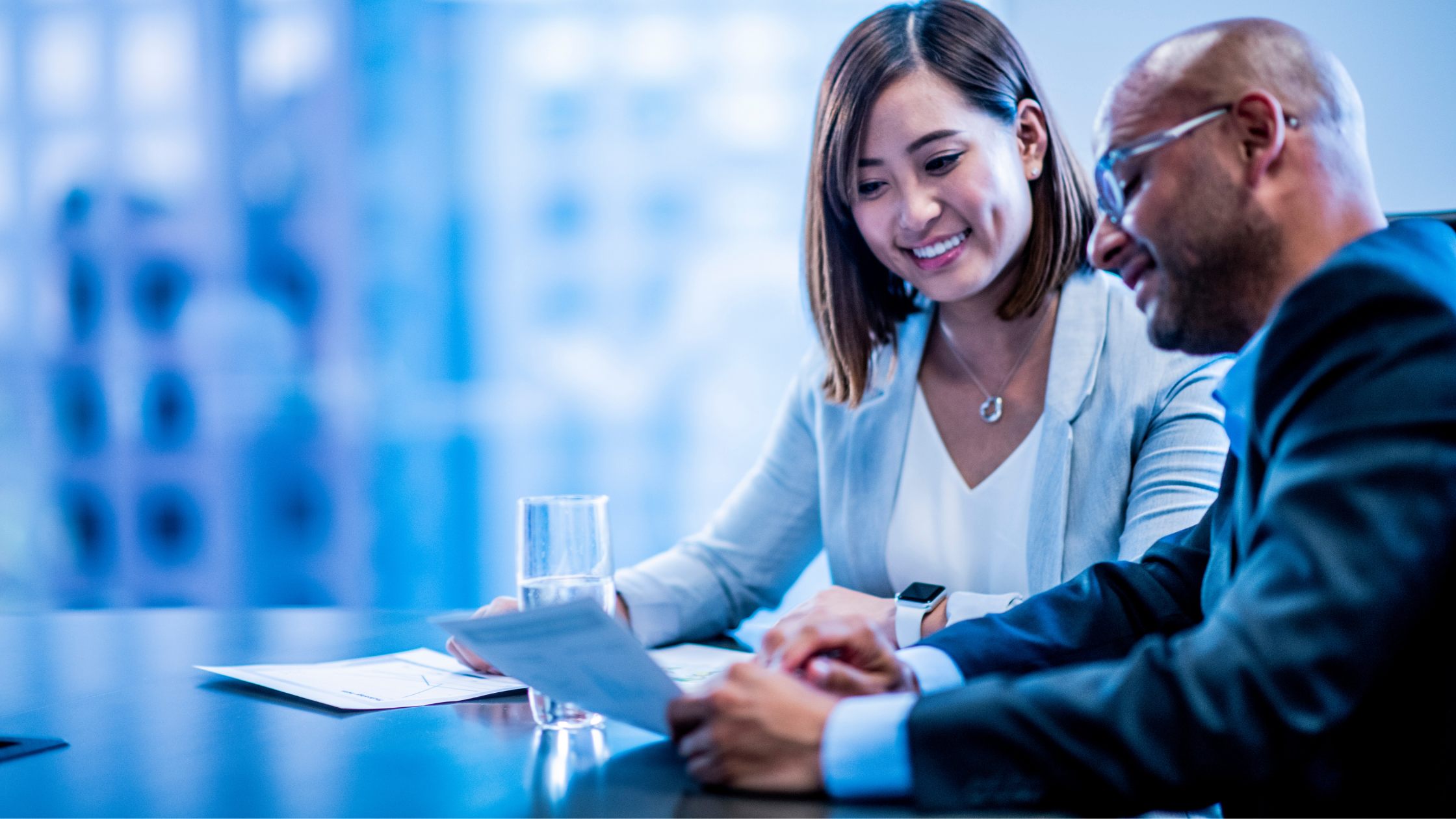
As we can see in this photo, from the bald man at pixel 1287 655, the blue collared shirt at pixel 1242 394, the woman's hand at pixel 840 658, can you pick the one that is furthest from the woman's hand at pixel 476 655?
the blue collared shirt at pixel 1242 394

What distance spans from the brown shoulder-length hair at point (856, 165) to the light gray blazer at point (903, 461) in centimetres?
5

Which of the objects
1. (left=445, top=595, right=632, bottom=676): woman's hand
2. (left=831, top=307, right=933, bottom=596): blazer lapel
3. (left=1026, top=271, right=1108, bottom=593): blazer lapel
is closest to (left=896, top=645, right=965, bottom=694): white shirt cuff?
(left=445, top=595, right=632, bottom=676): woman's hand

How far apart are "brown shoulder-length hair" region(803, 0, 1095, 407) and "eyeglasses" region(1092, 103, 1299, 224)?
1.97 feet

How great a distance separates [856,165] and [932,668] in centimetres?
90

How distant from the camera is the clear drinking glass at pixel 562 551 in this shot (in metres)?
0.97

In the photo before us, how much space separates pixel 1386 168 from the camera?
312 cm

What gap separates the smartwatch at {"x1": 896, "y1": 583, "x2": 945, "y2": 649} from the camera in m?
1.29

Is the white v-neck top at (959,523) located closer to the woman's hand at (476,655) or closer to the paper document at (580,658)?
the woman's hand at (476,655)

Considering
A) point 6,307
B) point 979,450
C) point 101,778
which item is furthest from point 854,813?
point 6,307

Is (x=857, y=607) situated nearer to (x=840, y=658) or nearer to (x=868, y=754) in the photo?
(x=840, y=658)

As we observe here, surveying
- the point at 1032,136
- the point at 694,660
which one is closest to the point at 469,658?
the point at 694,660

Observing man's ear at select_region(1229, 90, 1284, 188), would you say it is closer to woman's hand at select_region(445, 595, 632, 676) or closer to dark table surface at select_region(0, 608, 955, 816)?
dark table surface at select_region(0, 608, 955, 816)

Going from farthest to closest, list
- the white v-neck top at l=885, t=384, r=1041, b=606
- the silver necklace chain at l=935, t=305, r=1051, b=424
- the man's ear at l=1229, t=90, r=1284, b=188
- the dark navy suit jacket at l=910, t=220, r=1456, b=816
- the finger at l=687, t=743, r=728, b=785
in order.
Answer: the silver necklace chain at l=935, t=305, r=1051, b=424 < the white v-neck top at l=885, t=384, r=1041, b=606 < the man's ear at l=1229, t=90, r=1284, b=188 < the finger at l=687, t=743, r=728, b=785 < the dark navy suit jacket at l=910, t=220, r=1456, b=816

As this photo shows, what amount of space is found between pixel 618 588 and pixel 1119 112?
870 mm
